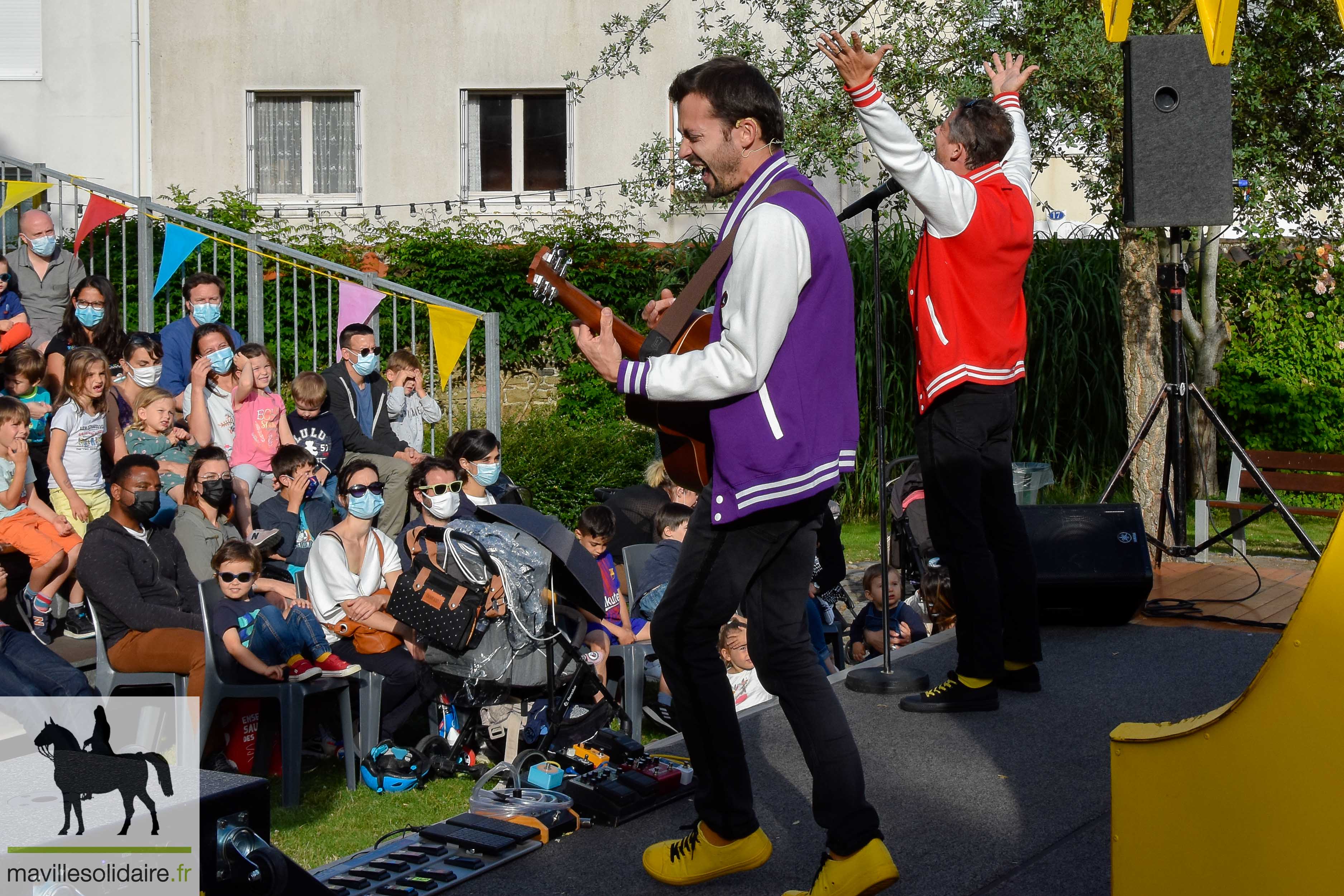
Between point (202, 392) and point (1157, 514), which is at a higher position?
point (202, 392)

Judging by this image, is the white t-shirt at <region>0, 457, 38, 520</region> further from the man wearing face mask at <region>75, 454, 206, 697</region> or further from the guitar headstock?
the guitar headstock

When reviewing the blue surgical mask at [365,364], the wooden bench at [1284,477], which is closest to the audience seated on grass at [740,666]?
the blue surgical mask at [365,364]

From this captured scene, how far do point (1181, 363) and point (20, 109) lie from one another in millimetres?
14471

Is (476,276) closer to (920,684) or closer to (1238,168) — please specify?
(1238,168)

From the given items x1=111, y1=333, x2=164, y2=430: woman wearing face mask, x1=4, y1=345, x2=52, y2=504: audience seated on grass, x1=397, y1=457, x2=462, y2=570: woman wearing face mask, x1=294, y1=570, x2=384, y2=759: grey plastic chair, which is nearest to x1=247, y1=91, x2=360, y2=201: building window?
x1=111, y1=333, x2=164, y2=430: woman wearing face mask

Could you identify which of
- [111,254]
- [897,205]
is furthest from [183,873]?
[111,254]

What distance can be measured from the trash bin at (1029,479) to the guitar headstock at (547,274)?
522cm

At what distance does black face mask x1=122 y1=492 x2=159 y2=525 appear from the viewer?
5.82 meters

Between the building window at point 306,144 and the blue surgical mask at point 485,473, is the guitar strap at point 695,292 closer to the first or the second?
the blue surgical mask at point 485,473

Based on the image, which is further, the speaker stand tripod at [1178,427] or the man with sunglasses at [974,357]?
the speaker stand tripod at [1178,427]

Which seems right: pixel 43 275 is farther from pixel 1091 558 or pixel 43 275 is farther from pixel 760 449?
pixel 760 449

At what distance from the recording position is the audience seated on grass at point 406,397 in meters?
8.95

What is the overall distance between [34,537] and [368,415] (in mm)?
2429

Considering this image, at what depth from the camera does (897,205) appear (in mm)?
8789
